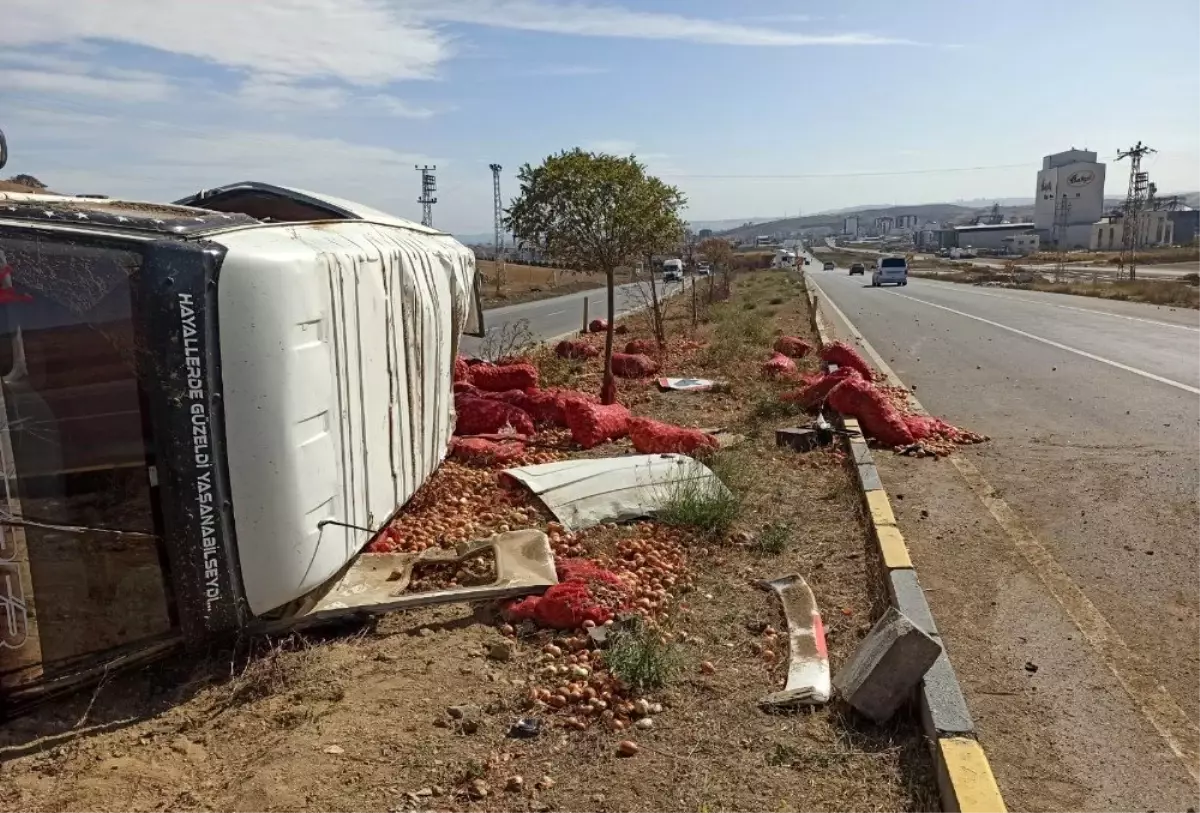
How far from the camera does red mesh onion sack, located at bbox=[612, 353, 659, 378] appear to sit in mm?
12938

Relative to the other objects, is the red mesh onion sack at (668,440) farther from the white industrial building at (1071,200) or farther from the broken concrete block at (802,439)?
the white industrial building at (1071,200)

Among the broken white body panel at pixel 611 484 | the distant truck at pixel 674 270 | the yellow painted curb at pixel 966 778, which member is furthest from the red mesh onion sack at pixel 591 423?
the distant truck at pixel 674 270

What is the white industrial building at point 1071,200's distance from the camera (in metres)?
129

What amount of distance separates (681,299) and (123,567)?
34847 mm

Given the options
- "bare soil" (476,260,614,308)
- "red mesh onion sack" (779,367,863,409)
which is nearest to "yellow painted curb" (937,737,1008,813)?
"red mesh onion sack" (779,367,863,409)

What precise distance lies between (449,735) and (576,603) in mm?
1106

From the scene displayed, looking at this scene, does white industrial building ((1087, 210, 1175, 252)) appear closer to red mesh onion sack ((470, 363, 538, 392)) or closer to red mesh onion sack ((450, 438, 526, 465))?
red mesh onion sack ((470, 363, 538, 392))

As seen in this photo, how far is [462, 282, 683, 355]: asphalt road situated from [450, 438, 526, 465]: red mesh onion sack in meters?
9.58

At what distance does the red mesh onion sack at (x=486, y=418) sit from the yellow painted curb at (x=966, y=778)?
6015 millimetres

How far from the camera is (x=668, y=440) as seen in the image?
7.87 m

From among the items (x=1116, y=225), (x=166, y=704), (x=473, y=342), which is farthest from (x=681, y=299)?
(x=1116, y=225)

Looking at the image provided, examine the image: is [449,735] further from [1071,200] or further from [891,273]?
[1071,200]

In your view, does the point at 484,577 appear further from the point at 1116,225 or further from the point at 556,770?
the point at 1116,225

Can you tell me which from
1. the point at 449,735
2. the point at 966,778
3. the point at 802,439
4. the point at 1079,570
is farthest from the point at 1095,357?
the point at 449,735
